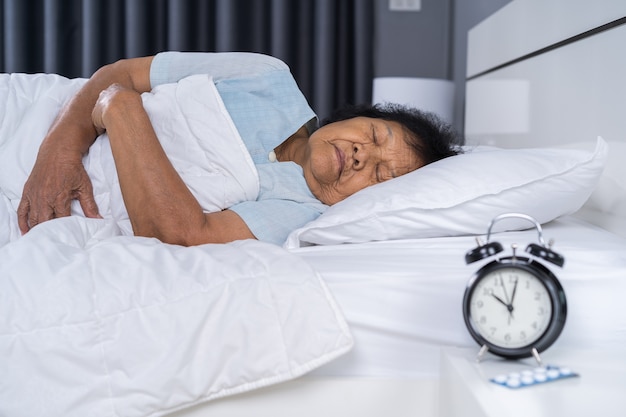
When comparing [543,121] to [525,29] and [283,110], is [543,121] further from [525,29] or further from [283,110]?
[283,110]

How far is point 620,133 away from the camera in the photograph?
1346mm

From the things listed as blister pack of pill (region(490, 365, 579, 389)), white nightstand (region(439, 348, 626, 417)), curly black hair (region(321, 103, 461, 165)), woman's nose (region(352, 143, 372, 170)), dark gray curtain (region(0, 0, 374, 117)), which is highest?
dark gray curtain (region(0, 0, 374, 117))

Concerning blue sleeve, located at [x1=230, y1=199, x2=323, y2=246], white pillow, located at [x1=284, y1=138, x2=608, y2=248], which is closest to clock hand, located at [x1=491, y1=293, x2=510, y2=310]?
white pillow, located at [x1=284, y1=138, x2=608, y2=248]

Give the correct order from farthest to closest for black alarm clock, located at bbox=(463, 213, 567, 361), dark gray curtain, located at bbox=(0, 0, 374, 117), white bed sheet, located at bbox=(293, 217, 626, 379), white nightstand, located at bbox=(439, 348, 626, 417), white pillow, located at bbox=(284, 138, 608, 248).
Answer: dark gray curtain, located at bbox=(0, 0, 374, 117), white pillow, located at bbox=(284, 138, 608, 248), white bed sheet, located at bbox=(293, 217, 626, 379), black alarm clock, located at bbox=(463, 213, 567, 361), white nightstand, located at bbox=(439, 348, 626, 417)

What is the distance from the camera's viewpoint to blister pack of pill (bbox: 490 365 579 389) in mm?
793

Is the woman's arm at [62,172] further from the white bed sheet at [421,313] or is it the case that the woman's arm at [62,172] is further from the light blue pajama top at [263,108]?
the white bed sheet at [421,313]

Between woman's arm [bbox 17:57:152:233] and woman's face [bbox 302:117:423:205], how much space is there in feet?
1.66

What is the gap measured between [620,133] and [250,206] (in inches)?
29.4

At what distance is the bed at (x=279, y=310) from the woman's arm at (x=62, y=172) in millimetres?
227

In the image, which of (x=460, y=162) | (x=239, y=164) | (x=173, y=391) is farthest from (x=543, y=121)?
(x=173, y=391)

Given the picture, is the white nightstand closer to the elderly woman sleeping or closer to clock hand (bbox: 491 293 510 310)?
clock hand (bbox: 491 293 510 310)

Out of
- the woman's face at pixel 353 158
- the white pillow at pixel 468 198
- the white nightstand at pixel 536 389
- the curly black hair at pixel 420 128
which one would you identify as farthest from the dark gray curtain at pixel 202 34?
the white nightstand at pixel 536 389

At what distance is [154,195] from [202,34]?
2.43 meters

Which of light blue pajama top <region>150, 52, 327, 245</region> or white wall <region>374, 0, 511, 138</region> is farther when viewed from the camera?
white wall <region>374, 0, 511, 138</region>
